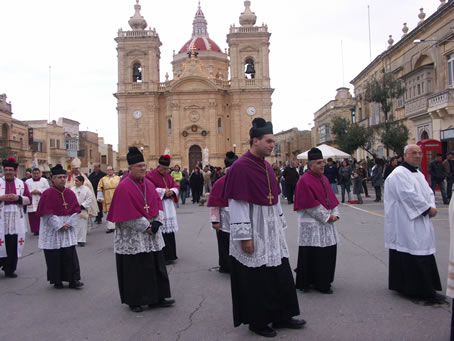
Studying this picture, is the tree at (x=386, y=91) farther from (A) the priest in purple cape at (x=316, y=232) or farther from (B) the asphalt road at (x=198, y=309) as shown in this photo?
(A) the priest in purple cape at (x=316, y=232)

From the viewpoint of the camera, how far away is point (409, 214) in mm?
5070

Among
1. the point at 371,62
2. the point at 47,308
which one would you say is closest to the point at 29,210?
the point at 47,308

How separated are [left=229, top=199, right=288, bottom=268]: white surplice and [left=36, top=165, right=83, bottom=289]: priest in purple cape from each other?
9.94 ft

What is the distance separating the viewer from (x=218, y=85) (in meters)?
48.3

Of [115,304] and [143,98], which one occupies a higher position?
[143,98]

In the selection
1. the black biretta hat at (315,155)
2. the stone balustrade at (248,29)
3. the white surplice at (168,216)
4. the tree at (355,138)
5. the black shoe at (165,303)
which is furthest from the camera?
the stone balustrade at (248,29)

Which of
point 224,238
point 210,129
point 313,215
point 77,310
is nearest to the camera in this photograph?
point 77,310

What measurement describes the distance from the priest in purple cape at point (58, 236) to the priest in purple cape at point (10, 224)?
1069 mm

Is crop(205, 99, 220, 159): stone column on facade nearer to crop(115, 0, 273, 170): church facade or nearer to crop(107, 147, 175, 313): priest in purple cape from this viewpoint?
crop(115, 0, 273, 170): church facade

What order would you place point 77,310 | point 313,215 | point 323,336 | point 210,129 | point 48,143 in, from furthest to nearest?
point 48,143
point 210,129
point 313,215
point 77,310
point 323,336

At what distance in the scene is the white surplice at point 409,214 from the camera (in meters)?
4.99

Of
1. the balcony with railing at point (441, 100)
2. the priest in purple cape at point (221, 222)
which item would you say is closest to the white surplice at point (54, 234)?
the priest in purple cape at point (221, 222)

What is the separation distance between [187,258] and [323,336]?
4202 millimetres

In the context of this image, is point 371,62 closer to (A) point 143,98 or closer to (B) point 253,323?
(A) point 143,98
